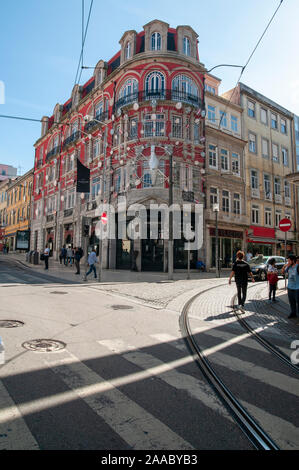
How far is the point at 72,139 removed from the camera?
34.3m

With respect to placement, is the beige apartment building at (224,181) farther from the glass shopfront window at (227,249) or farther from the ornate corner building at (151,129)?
the ornate corner building at (151,129)

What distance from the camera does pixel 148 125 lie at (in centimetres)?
2475

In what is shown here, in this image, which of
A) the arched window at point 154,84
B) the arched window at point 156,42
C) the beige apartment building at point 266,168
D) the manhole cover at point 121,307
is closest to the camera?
the manhole cover at point 121,307

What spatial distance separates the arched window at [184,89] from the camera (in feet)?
81.8

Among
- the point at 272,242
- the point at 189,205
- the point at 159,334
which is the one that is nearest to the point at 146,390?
the point at 159,334

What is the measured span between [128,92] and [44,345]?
85.4 feet

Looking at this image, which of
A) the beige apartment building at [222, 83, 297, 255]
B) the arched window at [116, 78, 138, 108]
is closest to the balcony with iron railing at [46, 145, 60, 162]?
the arched window at [116, 78, 138, 108]

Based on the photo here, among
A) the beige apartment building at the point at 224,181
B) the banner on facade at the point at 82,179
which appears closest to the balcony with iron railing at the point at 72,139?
the banner on facade at the point at 82,179

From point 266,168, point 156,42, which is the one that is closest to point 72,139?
point 156,42

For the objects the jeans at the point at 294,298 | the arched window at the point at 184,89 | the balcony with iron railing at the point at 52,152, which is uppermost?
the arched window at the point at 184,89

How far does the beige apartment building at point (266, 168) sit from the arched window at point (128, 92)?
1137cm

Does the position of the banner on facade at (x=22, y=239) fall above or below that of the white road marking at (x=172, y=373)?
above
